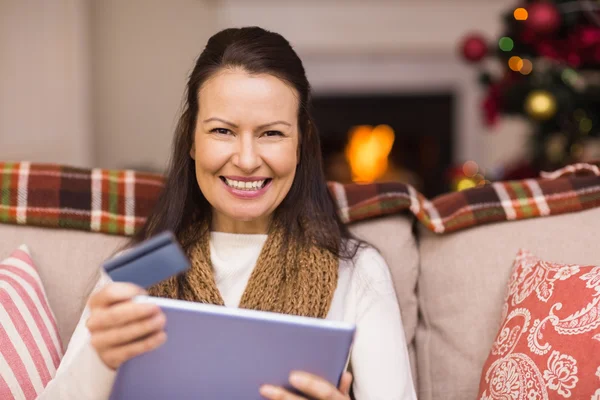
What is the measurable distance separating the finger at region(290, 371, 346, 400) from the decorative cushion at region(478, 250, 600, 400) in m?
0.41

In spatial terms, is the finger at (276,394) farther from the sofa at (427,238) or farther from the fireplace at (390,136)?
the fireplace at (390,136)

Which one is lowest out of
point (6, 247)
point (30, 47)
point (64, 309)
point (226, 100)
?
point (64, 309)

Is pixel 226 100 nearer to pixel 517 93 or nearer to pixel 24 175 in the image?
pixel 24 175

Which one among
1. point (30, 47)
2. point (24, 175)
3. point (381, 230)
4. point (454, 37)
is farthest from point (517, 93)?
point (30, 47)

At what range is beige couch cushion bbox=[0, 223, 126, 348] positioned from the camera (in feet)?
4.54

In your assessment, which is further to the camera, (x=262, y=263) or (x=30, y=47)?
(x=30, y=47)

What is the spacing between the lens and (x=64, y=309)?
138 cm

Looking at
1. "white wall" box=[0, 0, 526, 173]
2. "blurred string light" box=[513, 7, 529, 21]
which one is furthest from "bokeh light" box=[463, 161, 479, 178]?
"white wall" box=[0, 0, 526, 173]

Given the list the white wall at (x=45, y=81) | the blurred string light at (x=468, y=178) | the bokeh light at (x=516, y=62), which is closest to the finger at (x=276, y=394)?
the blurred string light at (x=468, y=178)

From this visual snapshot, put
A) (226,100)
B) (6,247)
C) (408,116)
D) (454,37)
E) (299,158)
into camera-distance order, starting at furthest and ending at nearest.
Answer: (408,116) < (454,37) < (6,247) < (299,158) < (226,100)

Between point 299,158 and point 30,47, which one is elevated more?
point 30,47

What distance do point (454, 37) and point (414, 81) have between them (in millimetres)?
371

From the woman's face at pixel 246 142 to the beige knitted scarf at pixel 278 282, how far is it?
101 mm

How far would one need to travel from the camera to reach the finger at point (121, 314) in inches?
32.2
